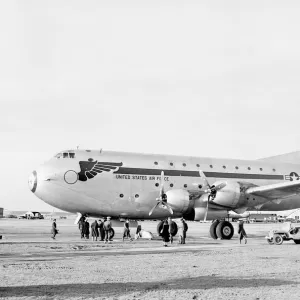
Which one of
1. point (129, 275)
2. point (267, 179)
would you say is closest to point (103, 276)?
point (129, 275)

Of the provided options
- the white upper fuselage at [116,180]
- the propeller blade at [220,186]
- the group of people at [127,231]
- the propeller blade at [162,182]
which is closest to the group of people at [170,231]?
the group of people at [127,231]

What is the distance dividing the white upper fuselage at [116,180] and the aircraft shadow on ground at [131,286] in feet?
57.1

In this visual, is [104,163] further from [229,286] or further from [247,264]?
[229,286]

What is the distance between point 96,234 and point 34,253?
1010cm

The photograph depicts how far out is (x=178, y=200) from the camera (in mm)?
30281

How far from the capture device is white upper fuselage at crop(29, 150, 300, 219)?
3027 cm

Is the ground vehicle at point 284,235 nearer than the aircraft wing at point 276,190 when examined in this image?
Yes

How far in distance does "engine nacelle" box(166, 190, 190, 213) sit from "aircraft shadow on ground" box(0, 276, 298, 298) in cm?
1649

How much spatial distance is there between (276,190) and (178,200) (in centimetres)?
662

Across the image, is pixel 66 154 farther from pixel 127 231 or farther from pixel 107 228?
pixel 127 231

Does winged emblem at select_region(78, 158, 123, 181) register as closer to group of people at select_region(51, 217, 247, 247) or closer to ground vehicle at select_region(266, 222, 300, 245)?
group of people at select_region(51, 217, 247, 247)

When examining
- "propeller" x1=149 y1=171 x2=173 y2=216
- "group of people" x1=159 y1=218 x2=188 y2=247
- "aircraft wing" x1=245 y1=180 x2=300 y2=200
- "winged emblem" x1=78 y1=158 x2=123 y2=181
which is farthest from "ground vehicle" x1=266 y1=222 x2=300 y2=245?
"winged emblem" x1=78 y1=158 x2=123 y2=181

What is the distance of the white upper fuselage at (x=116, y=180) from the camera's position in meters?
30.3

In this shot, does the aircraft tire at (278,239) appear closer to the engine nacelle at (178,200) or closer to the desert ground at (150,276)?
the engine nacelle at (178,200)
